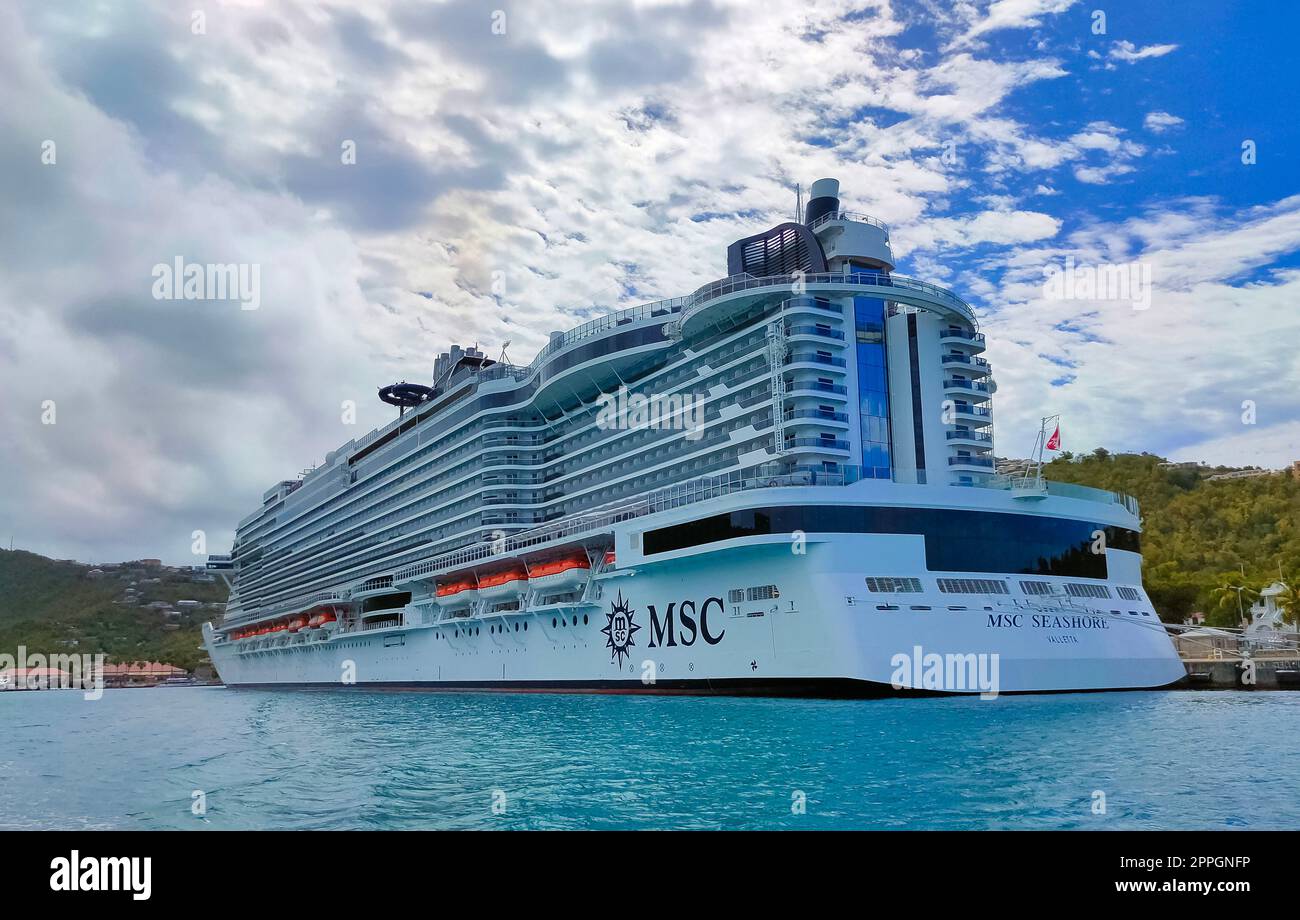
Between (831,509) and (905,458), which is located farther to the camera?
(905,458)

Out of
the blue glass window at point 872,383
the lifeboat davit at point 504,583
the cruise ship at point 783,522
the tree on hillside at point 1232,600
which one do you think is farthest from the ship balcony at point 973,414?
the tree on hillside at point 1232,600

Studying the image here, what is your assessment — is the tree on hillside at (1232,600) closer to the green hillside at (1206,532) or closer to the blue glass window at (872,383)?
the green hillside at (1206,532)

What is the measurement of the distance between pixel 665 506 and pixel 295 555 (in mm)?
62376

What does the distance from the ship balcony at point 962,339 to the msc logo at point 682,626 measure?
1470 centimetres

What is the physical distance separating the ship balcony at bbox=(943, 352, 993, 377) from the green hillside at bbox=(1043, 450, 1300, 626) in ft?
108

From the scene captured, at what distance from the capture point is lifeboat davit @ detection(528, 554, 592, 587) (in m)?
39.3

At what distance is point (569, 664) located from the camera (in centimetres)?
4016

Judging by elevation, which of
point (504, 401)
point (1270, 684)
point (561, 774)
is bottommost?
point (1270, 684)

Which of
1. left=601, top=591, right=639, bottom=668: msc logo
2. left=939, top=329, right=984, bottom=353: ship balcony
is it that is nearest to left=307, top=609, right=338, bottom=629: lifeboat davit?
left=601, top=591, right=639, bottom=668: msc logo

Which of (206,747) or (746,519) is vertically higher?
(746,519)

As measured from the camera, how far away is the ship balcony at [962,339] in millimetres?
37156
